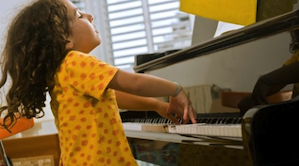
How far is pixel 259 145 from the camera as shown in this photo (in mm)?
797

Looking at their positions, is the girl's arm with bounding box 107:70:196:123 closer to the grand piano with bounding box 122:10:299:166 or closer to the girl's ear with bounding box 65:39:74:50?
the grand piano with bounding box 122:10:299:166

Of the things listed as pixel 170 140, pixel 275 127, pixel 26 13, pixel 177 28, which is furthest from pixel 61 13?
pixel 177 28

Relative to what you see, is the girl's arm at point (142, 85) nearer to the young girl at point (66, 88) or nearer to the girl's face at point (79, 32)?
the young girl at point (66, 88)

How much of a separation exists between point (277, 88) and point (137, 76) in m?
0.36

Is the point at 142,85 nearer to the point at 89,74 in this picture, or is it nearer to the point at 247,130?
the point at 89,74

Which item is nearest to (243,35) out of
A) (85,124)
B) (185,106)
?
(185,106)

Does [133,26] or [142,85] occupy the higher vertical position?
[142,85]

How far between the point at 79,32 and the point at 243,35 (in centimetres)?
51

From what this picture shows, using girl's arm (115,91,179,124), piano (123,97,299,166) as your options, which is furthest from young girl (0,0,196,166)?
piano (123,97,299,166)

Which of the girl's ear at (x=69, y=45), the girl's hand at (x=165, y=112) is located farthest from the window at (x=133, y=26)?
the girl's ear at (x=69, y=45)

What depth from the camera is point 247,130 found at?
31.2 inches

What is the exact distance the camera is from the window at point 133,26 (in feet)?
12.1

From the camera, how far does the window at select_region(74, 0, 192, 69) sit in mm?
3689

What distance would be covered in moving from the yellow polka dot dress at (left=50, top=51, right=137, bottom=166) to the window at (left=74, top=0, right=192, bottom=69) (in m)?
2.43
